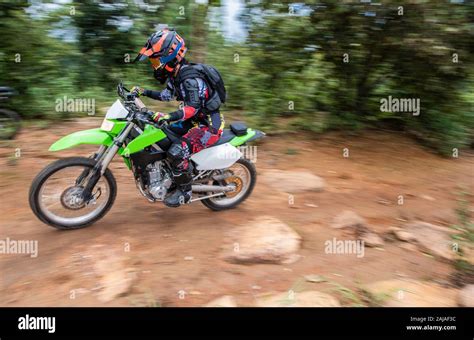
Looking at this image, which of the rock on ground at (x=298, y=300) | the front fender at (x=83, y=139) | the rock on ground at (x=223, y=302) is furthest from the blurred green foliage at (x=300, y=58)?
the rock on ground at (x=223, y=302)

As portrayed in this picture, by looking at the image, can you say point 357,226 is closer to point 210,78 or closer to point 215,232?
point 215,232

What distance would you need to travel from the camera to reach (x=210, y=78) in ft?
14.6

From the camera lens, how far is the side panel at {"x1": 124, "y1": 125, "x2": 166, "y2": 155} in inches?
167

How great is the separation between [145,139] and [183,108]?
Answer: 1.72ft

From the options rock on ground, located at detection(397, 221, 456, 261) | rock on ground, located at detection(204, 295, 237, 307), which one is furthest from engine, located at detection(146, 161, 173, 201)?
rock on ground, located at detection(397, 221, 456, 261)

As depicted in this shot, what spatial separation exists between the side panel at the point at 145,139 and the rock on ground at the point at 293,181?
88.3 inches

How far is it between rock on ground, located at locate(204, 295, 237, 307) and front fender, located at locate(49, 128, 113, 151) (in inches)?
78.0

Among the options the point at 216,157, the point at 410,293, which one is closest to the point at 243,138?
the point at 216,157

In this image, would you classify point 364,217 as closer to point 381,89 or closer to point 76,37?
point 381,89

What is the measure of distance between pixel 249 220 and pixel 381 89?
4.72 m

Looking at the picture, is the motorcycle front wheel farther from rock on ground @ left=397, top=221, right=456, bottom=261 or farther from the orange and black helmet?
rock on ground @ left=397, top=221, right=456, bottom=261

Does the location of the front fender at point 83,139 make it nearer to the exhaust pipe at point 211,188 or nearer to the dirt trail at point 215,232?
the dirt trail at point 215,232

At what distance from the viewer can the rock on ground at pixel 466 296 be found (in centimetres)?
355
